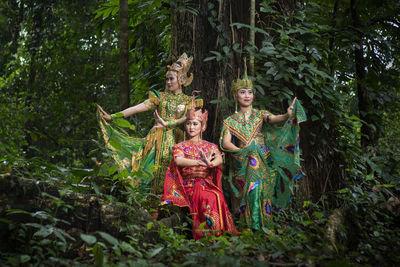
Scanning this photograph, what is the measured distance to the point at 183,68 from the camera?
19.3ft

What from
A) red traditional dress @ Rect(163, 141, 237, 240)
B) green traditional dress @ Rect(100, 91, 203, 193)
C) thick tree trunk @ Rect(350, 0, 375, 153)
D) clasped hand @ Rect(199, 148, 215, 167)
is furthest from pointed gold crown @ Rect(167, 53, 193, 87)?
thick tree trunk @ Rect(350, 0, 375, 153)

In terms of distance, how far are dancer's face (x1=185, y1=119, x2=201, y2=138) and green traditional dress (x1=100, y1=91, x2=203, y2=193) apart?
37 cm

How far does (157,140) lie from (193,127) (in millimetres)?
748

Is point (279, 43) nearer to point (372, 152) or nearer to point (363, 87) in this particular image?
point (363, 87)

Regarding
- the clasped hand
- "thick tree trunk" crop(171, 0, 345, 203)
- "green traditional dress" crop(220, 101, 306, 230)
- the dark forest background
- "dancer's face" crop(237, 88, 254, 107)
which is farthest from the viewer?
"thick tree trunk" crop(171, 0, 345, 203)

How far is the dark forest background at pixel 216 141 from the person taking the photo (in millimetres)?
3064

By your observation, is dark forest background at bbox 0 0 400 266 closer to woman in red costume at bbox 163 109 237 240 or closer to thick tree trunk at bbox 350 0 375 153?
thick tree trunk at bbox 350 0 375 153

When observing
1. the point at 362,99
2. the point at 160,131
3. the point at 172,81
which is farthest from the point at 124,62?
the point at 362,99

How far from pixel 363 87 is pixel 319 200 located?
7.47 feet

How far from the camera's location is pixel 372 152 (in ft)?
21.7

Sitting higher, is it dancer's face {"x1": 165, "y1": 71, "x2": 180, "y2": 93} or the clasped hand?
dancer's face {"x1": 165, "y1": 71, "x2": 180, "y2": 93}

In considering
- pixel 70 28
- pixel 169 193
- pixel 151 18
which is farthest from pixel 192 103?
pixel 70 28

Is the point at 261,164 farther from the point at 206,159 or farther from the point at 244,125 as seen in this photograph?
the point at 206,159

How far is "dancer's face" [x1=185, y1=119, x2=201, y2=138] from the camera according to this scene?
17.0ft
